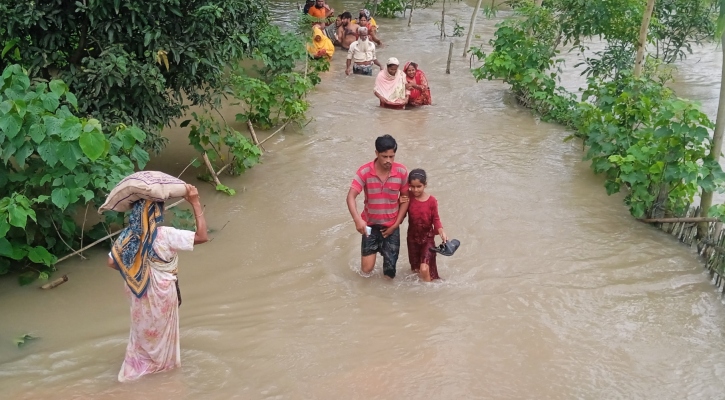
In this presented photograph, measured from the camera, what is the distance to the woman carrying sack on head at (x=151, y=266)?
14.1ft

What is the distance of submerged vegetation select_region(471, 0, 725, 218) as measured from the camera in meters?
6.77

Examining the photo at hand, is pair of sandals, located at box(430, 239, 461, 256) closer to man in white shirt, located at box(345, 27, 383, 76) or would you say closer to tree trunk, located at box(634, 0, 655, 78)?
tree trunk, located at box(634, 0, 655, 78)

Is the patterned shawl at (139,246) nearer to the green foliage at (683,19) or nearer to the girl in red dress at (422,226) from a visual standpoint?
the girl in red dress at (422,226)

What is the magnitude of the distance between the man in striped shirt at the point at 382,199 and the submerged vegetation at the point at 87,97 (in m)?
1.94

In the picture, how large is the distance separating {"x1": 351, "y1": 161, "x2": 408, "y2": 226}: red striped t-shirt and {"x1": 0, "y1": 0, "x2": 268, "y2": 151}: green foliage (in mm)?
2206

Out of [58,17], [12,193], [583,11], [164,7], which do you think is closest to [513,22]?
[583,11]

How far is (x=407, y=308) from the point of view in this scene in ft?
19.1

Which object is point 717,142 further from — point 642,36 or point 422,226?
point 422,226

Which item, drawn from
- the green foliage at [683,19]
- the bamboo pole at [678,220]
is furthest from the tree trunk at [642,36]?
the green foliage at [683,19]

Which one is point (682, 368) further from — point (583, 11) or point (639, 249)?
point (583, 11)

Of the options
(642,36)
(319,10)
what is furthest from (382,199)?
(319,10)

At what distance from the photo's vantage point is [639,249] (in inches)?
277

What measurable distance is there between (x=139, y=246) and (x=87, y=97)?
9.10 ft

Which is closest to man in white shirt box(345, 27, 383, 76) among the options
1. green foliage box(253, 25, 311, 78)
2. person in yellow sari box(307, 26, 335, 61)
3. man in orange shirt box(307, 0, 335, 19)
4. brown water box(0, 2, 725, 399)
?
person in yellow sari box(307, 26, 335, 61)
